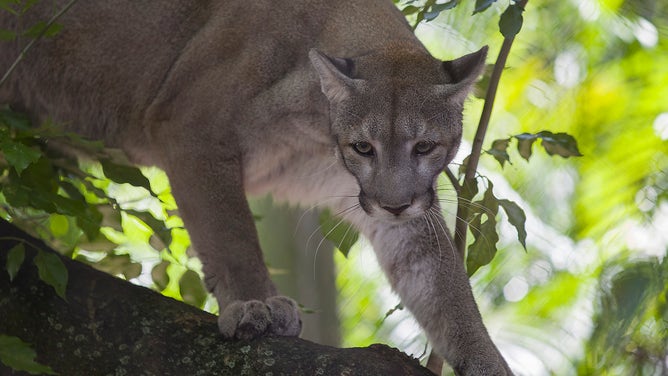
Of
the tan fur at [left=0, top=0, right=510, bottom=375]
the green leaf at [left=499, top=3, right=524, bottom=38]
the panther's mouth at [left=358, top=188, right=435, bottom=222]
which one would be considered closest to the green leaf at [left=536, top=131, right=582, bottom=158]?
the tan fur at [left=0, top=0, right=510, bottom=375]

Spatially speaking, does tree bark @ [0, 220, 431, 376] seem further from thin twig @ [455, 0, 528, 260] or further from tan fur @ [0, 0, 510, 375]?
thin twig @ [455, 0, 528, 260]

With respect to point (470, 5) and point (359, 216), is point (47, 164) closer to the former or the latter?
point (359, 216)

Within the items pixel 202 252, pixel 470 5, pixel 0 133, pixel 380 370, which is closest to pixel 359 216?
pixel 202 252

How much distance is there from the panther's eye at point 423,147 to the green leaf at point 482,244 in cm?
34

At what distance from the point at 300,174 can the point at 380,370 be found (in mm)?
1715

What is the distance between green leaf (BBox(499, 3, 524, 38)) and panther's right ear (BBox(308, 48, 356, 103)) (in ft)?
2.51

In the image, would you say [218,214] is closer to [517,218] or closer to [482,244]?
[482,244]

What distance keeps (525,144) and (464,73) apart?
40 centimetres

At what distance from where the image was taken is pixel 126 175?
4016mm

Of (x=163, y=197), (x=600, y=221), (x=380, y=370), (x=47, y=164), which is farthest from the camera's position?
(x=600, y=221)

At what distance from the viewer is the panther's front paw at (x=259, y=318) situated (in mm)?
3520

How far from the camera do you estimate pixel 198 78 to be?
4660 millimetres

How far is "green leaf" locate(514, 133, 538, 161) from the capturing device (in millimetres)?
4223

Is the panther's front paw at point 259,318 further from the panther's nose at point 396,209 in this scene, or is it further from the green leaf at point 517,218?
the green leaf at point 517,218
